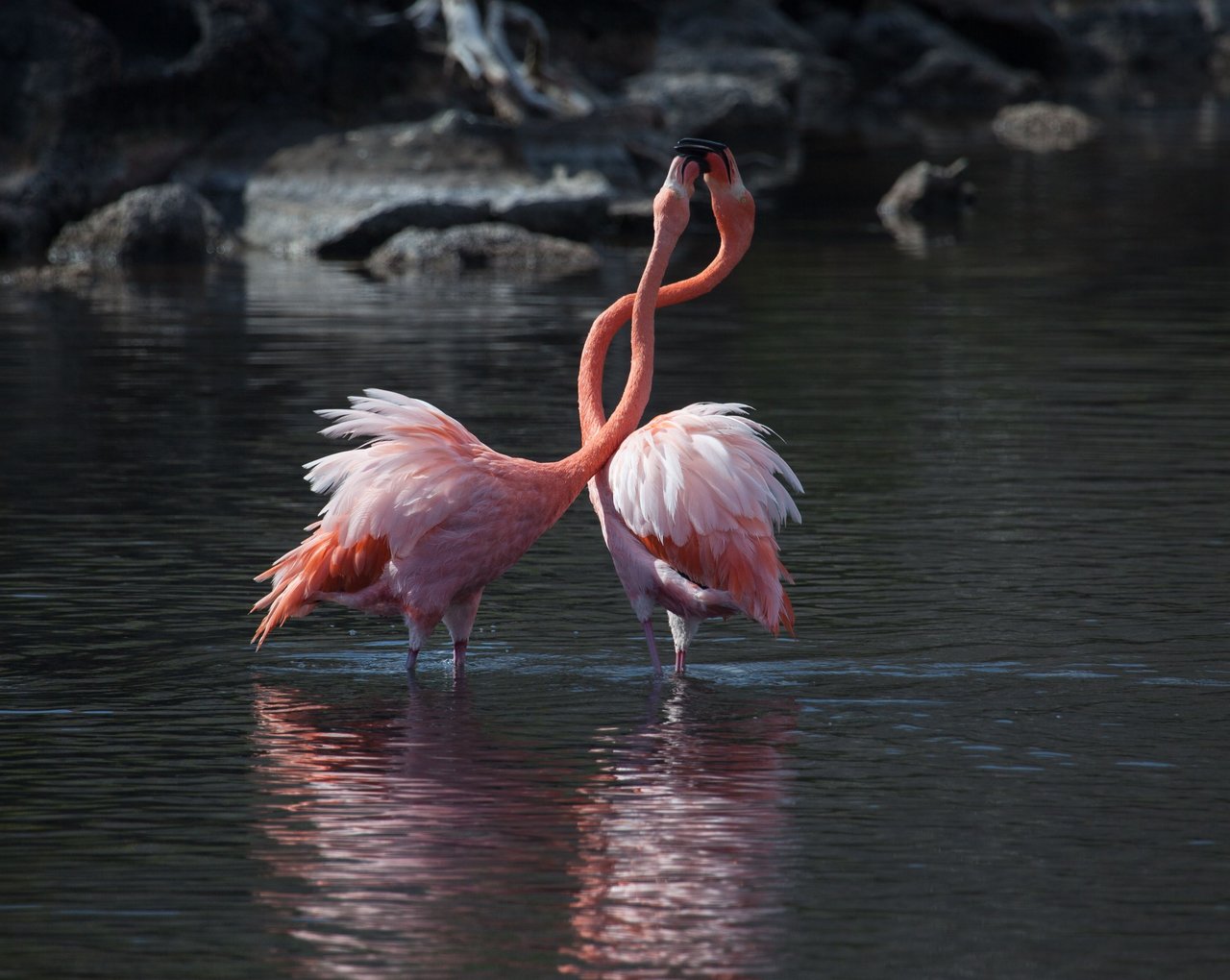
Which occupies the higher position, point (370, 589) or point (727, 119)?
point (727, 119)

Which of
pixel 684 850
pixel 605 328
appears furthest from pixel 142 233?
pixel 684 850

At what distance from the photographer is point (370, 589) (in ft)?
22.6

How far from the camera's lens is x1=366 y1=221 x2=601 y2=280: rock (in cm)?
2055

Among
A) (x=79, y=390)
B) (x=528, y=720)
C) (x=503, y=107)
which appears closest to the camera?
(x=528, y=720)

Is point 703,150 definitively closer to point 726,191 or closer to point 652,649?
point 726,191

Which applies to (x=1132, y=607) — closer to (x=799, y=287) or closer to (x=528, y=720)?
(x=528, y=720)

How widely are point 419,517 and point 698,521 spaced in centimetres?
90

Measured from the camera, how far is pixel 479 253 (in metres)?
20.8

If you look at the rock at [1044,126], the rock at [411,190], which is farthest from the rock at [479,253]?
the rock at [1044,126]

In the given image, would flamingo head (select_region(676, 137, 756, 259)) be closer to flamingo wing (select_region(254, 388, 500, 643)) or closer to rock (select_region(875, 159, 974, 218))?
flamingo wing (select_region(254, 388, 500, 643))

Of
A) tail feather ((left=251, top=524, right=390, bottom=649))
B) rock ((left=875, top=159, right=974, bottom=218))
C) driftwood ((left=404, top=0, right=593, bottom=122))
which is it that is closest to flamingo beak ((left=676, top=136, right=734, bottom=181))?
tail feather ((left=251, top=524, right=390, bottom=649))

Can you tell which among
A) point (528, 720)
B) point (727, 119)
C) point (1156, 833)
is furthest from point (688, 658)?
point (727, 119)

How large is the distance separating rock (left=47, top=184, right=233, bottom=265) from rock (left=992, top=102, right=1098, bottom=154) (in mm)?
19004

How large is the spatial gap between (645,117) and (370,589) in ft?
75.7
